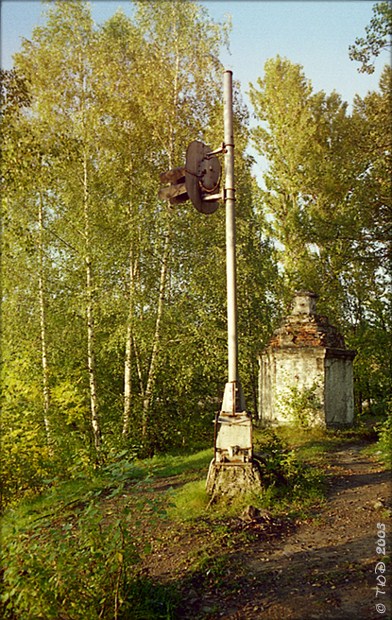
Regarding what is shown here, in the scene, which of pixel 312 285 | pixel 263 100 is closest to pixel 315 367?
pixel 312 285

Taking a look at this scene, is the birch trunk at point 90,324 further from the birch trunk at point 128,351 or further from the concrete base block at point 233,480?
the concrete base block at point 233,480

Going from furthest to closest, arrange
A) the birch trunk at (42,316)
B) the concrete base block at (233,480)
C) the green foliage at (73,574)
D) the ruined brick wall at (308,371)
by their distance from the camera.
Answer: the ruined brick wall at (308,371), the birch trunk at (42,316), the concrete base block at (233,480), the green foliage at (73,574)

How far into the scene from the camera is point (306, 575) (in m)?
4.60

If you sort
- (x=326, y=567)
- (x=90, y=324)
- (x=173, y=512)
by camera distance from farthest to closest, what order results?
1. (x=90, y=324)
2. (x=173, y=512)
3. (x=326, y=567)

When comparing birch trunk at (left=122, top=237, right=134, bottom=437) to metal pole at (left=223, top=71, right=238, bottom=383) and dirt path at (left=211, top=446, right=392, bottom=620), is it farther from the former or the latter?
dirt path at (left=211, top=446, right=392, bottom=620)

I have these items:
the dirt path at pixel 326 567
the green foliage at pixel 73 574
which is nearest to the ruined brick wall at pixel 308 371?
the dirt path at pixel 326 567

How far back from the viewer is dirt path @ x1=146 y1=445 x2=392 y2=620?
4.04 meters

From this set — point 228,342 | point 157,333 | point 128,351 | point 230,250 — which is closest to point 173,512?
point 228,342

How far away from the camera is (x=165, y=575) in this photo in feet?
15.9

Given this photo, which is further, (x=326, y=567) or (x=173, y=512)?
(x=173, y=512)

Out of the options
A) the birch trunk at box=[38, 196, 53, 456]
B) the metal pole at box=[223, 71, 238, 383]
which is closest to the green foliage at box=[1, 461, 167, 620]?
the metal pole at box=[223, 71, 238, 383]

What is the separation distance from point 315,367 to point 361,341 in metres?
6.29

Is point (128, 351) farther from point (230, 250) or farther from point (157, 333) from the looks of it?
point (230, 250)

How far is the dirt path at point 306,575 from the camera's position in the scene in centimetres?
404
